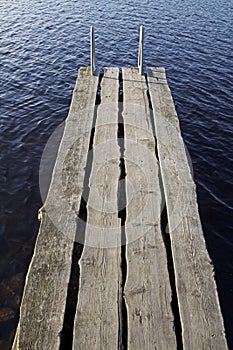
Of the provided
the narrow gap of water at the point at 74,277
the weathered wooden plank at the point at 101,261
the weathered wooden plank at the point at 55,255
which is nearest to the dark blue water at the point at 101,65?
the weathered wooden plank at the point at 55,255

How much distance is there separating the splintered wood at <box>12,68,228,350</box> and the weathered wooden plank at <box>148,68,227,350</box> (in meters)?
0.01

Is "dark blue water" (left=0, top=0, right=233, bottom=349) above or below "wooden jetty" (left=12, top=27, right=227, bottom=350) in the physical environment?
above

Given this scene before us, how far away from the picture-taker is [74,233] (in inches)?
211

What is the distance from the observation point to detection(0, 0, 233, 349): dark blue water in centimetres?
695

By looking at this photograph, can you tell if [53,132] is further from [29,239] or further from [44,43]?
[44,43]

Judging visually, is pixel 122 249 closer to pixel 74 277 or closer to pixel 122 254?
pixel 122 254

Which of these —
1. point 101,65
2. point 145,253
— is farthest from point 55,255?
point 101,65

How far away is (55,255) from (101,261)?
691 millimetres

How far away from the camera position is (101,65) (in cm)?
1506

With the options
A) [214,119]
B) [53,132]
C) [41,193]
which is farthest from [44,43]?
[41,193]

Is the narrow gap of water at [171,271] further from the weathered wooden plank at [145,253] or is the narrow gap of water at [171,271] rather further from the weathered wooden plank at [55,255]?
the weathered wooden plank at [55,255]

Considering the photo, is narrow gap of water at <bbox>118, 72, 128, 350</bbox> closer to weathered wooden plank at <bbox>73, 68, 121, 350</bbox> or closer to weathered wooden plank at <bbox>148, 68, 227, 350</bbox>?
weathered wooden plank at <bbox>73, 68, 121, 350</bbox>

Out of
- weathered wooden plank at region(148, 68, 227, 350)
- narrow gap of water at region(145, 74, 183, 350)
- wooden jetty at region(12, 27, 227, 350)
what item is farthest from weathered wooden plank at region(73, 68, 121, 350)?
weathered wooden plank at region(148, 68, 227, 350)

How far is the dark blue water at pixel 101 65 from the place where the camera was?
6.95m
